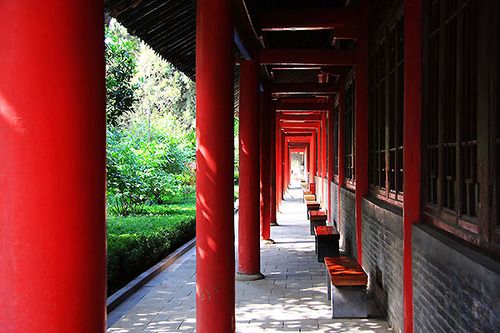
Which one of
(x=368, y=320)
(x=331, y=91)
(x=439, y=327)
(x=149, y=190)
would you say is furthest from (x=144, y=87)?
(x=439, y=327)

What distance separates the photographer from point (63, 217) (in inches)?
66.0

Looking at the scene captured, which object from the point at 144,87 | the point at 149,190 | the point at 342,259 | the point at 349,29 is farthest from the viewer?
the point at 144,87

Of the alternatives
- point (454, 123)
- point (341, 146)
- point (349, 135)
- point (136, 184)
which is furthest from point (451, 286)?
point (136, 184)

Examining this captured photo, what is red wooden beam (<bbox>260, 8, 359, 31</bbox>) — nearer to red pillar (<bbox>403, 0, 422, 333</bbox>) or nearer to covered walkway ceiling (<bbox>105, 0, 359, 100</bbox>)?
covered walkway ceiling (<bbox>105, 0, 359, 100</bbox>)

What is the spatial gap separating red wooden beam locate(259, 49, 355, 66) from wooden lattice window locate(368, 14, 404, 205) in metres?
0.85

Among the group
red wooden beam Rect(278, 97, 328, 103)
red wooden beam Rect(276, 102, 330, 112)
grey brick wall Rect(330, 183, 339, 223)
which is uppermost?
red wooden beam Rect(278, 97, 328, 103)

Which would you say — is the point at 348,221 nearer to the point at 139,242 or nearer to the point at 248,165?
the point at 248,165

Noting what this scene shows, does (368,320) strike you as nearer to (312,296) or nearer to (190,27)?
(312,296)

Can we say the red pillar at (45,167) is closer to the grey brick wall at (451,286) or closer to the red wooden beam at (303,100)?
the grey brick wall at (451,286)

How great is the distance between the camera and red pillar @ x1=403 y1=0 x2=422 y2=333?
14.9 feet

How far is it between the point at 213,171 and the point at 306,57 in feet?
14.6

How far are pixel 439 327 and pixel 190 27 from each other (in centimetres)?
482

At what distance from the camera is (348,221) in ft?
32.9

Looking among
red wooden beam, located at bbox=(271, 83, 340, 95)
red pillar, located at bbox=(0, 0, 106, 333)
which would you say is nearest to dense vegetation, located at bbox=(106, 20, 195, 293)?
red wooden beam, located at bbox=(271, 83, 340, 95)
